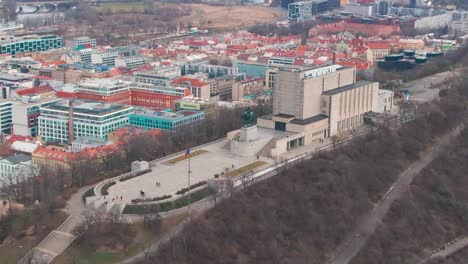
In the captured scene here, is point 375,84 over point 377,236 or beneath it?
over

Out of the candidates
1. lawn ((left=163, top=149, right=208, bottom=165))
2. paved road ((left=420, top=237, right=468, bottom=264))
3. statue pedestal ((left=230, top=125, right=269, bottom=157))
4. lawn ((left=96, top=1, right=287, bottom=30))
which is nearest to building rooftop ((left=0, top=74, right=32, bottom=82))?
lawn ((left=163, top=149, right=208, bottom=165))

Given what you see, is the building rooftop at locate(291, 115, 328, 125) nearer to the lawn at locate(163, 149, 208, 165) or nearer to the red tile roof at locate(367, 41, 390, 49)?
the lawn at locate(163, 149, 208, 165)

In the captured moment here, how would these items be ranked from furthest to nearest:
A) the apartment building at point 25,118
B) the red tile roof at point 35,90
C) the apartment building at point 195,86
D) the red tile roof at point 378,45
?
1. the red tile roof at point 378,45
2. the apartment building at point 195,86
3. the red tile roof at point 35,90
4. the apartment building at point 25,118

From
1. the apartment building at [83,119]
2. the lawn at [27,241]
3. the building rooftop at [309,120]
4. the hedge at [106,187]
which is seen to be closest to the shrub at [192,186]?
the hedge at [106,187]

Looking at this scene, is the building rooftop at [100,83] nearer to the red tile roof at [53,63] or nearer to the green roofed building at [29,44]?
the red tile roof at [53,63]

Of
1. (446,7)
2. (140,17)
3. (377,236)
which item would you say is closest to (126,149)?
(377,236)

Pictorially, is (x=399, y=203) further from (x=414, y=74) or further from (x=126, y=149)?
(x=414, y=74)
